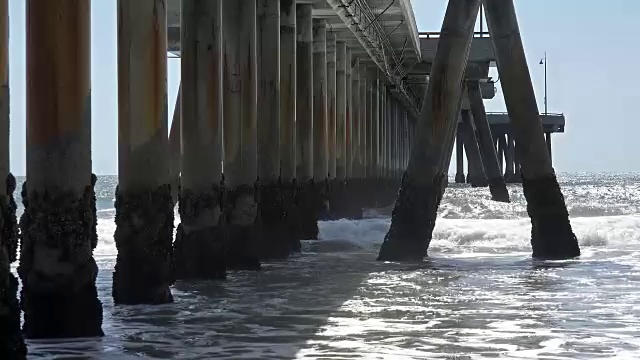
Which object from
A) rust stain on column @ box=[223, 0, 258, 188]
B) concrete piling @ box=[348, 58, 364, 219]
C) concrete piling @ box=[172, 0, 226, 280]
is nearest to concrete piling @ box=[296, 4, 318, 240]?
rust stain on column @ box=[223, 0, 258, 188]

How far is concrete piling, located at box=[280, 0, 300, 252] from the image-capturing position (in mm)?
18391

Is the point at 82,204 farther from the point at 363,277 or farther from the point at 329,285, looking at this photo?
the point at 363,277

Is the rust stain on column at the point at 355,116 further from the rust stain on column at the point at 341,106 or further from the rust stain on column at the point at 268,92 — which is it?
the rust stain on column at the point at 268,92

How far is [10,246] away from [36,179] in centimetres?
186

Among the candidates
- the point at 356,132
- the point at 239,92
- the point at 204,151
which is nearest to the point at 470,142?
the point at 356,132

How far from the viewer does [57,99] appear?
8109mm

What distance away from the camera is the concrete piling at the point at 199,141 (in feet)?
41.0

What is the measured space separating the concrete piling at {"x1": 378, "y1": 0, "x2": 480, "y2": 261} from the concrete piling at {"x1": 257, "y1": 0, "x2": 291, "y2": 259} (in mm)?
2706

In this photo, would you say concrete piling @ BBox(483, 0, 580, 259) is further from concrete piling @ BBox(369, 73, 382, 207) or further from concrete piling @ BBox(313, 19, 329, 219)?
concrete piling @ BBox(369, 73, 382, 207)

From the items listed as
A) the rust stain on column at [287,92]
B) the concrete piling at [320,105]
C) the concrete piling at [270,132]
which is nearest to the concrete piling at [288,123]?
the rust stain on column at [287,92]

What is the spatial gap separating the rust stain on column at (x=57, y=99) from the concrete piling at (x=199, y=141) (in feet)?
14.1

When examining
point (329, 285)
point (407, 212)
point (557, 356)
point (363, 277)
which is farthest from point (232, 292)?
point (557, 356)

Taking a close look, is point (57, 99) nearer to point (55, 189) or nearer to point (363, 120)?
point (55, 189)

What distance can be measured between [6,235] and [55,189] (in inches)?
71.4
